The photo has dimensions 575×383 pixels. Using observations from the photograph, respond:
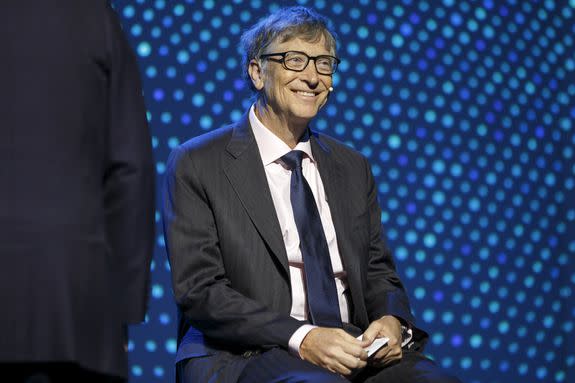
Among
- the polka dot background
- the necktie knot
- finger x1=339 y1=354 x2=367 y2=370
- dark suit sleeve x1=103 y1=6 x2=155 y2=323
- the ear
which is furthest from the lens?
the polka dot background

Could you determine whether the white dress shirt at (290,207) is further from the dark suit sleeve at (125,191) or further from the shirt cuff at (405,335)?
the dark suit sleeve at (125,191)

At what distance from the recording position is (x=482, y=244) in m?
3.38

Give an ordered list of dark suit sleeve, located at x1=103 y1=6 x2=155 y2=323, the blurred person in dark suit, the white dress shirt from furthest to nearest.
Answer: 1. the white dress shirt
2. dark suit sleeve, located at x1=103 y1=6 x2=155 y2=323
3. the blurred person in dark suit

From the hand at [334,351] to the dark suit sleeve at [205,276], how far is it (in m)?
0.06

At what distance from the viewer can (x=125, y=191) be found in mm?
1425

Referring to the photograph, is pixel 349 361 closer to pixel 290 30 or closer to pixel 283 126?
pixel 283 126

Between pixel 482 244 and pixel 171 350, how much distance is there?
1257mm

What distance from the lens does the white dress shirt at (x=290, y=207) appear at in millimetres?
2227

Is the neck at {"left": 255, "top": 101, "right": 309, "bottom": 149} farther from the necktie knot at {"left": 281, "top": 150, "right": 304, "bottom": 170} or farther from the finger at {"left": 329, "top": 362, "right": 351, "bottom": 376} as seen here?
the finger at {"left": 329, "top": 362, "right": 351, "bottom": 376}

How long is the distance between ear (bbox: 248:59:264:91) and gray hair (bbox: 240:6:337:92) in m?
0.02

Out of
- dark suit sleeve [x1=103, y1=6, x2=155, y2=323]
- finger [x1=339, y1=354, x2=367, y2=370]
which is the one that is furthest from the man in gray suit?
dark suit sleeve [x1=103, y1=6, x2=155, y2=323]

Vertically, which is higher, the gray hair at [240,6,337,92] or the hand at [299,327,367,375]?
the gray hair at [240,6,337,92]

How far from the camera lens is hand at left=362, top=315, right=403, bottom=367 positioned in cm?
211

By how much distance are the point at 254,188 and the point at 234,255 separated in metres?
0.19
